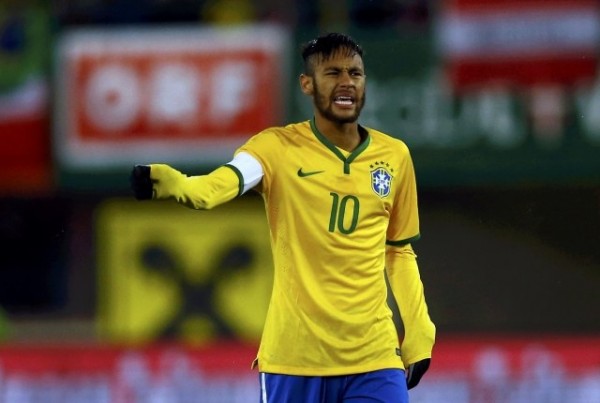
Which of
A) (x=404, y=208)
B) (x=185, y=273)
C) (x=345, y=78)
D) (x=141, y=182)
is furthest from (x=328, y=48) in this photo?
(x=185, y=273)

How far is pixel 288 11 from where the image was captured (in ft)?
47.4

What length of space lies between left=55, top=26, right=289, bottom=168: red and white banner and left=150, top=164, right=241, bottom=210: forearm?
29.8ft

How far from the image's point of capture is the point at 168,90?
46.3ft

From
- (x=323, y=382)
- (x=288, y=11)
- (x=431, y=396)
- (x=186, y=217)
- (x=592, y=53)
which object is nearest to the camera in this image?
(x=323, y=382)

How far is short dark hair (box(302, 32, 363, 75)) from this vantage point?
203 inches

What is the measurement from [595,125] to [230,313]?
4019mm

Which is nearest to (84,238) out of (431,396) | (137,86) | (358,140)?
(137,86)

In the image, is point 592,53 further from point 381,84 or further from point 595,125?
point 381,84

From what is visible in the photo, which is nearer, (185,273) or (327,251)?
(327,251)

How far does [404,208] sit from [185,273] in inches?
400

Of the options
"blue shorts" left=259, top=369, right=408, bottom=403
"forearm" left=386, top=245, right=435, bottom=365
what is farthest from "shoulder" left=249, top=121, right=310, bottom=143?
"blue shorts" left=259, top=369, right=408, bottom=403

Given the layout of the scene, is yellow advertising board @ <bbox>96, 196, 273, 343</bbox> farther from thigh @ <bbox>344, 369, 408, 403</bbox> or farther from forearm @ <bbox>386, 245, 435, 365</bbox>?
thigh @ <bbox>344, 369, 408, 403</bbox>

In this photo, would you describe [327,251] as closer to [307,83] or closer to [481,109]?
[307,83]

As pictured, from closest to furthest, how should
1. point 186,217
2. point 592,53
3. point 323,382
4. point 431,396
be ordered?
point 323,382 < point 431,396 < point 592,53 < point 186,217
